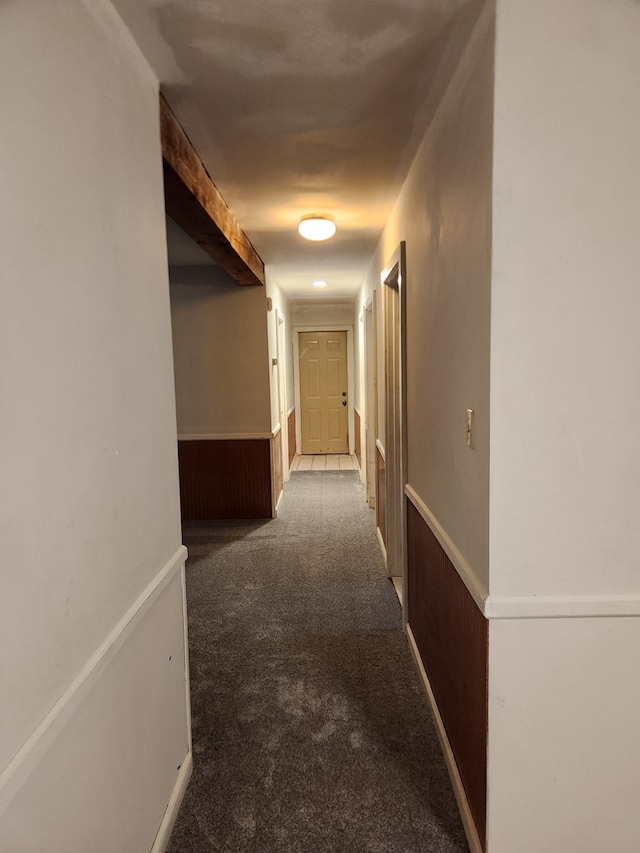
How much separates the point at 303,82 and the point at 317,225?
4.98ft

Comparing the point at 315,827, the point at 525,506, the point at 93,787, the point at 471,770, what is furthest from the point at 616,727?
the point at 93,787

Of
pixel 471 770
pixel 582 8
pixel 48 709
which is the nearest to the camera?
pixel 48 709

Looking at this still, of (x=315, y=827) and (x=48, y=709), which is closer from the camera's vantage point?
(x=48, y=709)

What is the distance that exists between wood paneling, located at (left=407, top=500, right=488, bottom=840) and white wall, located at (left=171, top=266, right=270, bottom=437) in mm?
2650

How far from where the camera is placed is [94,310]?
1227 millimetres

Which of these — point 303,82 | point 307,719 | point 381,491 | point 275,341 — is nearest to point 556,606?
point 307,719

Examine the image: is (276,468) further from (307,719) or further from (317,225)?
(307,719)

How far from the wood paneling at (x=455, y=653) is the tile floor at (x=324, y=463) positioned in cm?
483

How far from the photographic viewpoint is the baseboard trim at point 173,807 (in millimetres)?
1565

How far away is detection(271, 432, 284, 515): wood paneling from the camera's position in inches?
200

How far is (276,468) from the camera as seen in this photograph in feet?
17.9

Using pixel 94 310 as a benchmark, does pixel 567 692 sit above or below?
below

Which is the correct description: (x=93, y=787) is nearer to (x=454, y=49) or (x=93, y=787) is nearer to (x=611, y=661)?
(x=611, y=661)

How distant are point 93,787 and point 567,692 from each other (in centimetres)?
113
